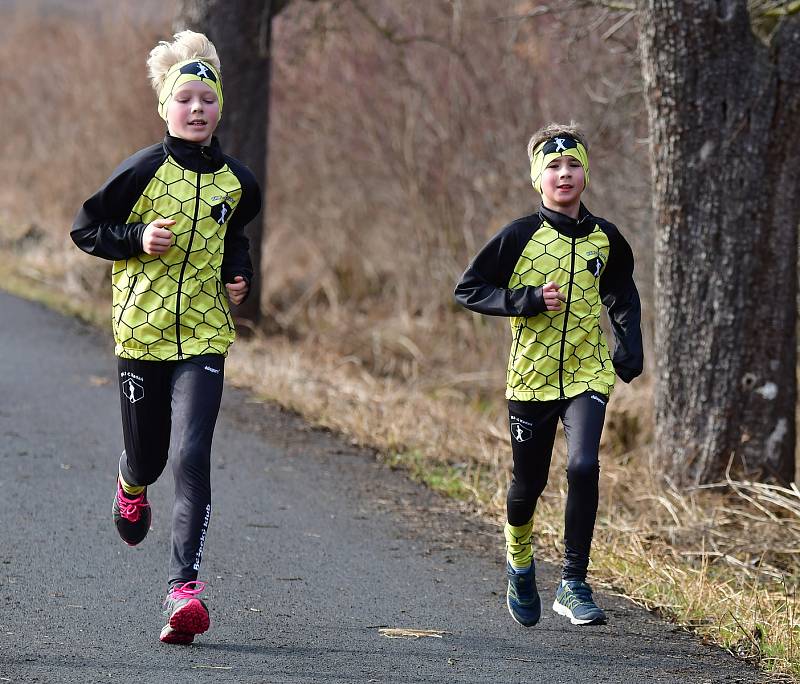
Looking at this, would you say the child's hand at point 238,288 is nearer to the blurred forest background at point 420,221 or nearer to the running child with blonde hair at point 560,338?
the running child with blonde hair at point 560,338

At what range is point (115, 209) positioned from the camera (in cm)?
464

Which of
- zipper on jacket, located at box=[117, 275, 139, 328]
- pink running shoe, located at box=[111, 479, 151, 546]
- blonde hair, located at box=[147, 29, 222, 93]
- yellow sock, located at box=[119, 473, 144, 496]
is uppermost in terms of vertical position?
blonde hair, located at box=[147, 29, 222, 93]

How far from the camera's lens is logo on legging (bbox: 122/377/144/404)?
186 inches

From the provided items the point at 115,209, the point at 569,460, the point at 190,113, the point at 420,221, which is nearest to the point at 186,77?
the point at 190,113

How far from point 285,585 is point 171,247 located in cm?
159

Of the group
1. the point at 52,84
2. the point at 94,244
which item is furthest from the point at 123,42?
the point at 94,244

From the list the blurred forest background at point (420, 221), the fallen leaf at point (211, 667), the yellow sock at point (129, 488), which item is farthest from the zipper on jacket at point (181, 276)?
the blurred forest background at point (420, 221)

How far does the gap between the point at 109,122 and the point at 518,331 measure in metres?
12.0

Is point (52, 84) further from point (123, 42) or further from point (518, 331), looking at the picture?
point (518, 331)

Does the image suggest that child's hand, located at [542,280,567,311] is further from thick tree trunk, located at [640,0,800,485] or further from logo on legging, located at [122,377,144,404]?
thick tree trunk, located at [640,0,800,485]

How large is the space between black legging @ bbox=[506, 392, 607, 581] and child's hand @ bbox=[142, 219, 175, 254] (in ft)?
4.60

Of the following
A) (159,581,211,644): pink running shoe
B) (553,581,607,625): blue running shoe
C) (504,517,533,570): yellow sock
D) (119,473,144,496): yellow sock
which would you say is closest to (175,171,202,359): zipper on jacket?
(119,473,144,496): yellow sock

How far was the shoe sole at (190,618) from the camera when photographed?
436 cm

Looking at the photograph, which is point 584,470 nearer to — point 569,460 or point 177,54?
point 569,460
